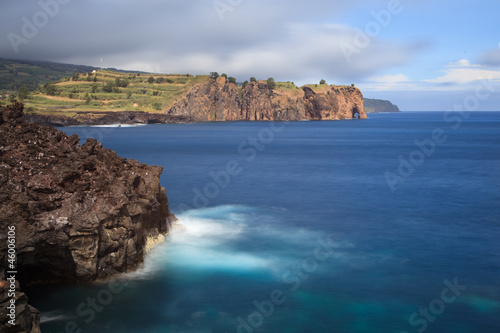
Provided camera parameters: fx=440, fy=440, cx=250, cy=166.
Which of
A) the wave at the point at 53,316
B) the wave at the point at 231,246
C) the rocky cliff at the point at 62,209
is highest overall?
the rocky cliff at the point at 62,209

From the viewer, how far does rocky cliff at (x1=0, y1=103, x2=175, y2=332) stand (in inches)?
749

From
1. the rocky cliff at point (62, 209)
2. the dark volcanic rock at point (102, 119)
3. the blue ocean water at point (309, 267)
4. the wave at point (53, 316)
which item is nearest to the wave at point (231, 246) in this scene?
the blue ocean water at point (309, 267)

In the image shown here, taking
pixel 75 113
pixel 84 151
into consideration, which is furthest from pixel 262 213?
pixel 75 113

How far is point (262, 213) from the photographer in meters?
36.0

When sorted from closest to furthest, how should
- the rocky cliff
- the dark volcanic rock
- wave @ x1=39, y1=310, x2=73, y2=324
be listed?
wave @ x1=39, y1=310, x2=73, y2=324 < the rocky cliff < the dark volcanic rock

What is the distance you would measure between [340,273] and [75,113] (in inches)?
6021

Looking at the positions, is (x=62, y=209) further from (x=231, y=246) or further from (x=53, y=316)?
(x=231, y=246)

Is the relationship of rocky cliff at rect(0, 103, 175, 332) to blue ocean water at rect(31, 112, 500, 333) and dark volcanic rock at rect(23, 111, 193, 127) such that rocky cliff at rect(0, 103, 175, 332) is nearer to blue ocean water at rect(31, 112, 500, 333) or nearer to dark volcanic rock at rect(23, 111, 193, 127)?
blue ocean water at rect(31, 112, 500, 333)

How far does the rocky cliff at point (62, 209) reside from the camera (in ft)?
62.4

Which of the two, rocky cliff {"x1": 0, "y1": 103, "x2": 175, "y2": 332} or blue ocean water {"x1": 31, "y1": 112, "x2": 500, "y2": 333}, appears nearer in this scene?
blue ocean water {"x1": 31, "y1": 112, "x2": 500, "y2": 333}

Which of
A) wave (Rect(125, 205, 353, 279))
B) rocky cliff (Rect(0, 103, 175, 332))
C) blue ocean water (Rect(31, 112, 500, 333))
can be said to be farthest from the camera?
wave (Rect(125, 205, 353, 279))

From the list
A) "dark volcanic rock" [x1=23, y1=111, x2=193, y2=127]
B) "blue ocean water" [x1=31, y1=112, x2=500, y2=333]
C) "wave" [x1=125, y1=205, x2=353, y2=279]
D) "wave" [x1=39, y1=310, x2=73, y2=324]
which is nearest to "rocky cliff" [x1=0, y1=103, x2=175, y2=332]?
→ "blue ocean water" [x1=31, y1=112, x2=500, y2=333]

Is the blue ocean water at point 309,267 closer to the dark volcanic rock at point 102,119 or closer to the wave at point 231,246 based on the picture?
the wave at point 231,246

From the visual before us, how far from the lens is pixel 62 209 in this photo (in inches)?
789
